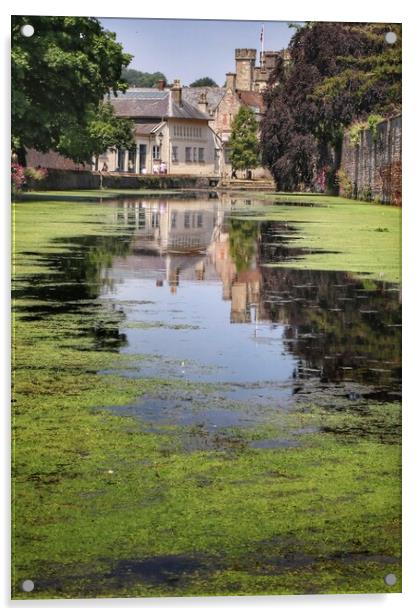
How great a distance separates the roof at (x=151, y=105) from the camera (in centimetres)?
792

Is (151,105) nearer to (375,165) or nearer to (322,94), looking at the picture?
(322,94)

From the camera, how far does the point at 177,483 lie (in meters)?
6.71

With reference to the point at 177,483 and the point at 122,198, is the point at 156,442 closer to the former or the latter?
the point at 177,483

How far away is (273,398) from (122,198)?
212cm

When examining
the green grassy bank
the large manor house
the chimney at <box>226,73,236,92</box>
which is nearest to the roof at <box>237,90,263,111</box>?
the large manor house

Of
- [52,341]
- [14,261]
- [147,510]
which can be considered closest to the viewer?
[147,510]

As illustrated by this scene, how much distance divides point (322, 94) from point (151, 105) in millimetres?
1147

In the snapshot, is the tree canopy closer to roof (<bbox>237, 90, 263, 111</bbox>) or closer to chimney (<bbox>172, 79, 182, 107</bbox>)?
roof (<bbox>237, 90, 263, 111</bbox>)

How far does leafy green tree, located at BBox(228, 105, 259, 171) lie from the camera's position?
8.40m

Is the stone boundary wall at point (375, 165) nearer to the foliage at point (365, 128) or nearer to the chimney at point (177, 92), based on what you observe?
the foliage at point (365, 128)

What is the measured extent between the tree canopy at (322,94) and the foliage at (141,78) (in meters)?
0.78

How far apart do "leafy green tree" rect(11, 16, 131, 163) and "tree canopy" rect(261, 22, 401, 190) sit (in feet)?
3.57

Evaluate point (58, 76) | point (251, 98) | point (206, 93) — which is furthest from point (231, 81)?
point (58, 76)
